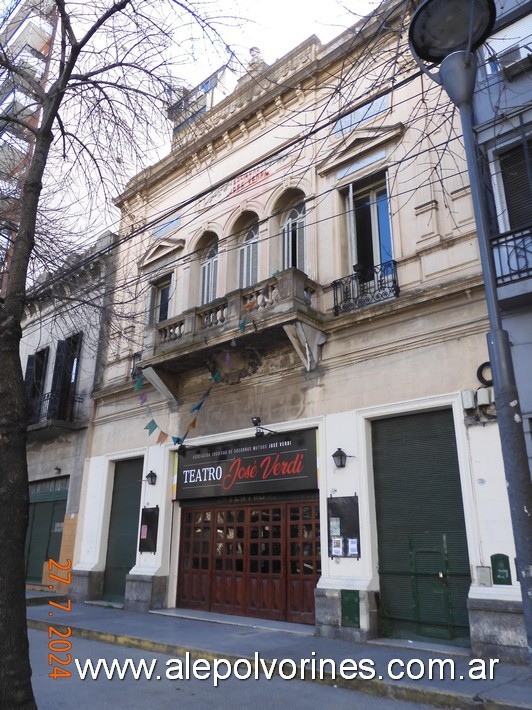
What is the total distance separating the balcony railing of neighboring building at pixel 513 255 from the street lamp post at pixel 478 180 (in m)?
4.37

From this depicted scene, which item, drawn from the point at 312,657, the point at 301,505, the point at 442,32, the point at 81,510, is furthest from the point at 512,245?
the point at 81,510

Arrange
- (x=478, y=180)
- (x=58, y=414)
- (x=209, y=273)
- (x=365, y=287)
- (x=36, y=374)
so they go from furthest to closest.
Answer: (x=36, y=374) → (x=58, y=414) → (x=209, y=273) → (x=365, y=287) → (x=478, y=180)

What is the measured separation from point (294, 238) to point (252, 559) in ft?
24.7

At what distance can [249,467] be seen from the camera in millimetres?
12203

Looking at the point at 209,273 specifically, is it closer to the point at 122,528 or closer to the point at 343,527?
the point at 122,528

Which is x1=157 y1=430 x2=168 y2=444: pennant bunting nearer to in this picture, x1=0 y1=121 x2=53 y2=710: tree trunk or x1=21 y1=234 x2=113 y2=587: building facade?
x1=21 y1=234 x2=113 y2=587: building facade

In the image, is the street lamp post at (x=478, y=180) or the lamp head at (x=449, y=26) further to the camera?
the lamp head at (x=449, y=26)

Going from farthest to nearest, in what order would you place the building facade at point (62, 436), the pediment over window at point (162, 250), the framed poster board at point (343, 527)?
1. the building facade at point (62, 436)
2. the pediment over window at point (162, 250)
3. the framed poster board at point (343, 527)

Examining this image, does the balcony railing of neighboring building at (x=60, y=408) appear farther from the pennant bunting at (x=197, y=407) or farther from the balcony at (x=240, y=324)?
the pennant bunting at (x=197, y=407)

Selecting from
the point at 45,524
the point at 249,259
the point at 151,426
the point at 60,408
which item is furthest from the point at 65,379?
the point at 249,259

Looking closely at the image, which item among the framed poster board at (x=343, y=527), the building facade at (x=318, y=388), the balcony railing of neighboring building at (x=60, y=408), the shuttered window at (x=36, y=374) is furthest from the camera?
the shuttered window at (x=36, y=374)

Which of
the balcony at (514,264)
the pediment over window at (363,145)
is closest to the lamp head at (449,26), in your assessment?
the balcony at (514,264)

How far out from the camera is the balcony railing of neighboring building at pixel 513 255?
8.53 metres

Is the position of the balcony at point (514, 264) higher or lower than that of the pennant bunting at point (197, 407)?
higher
